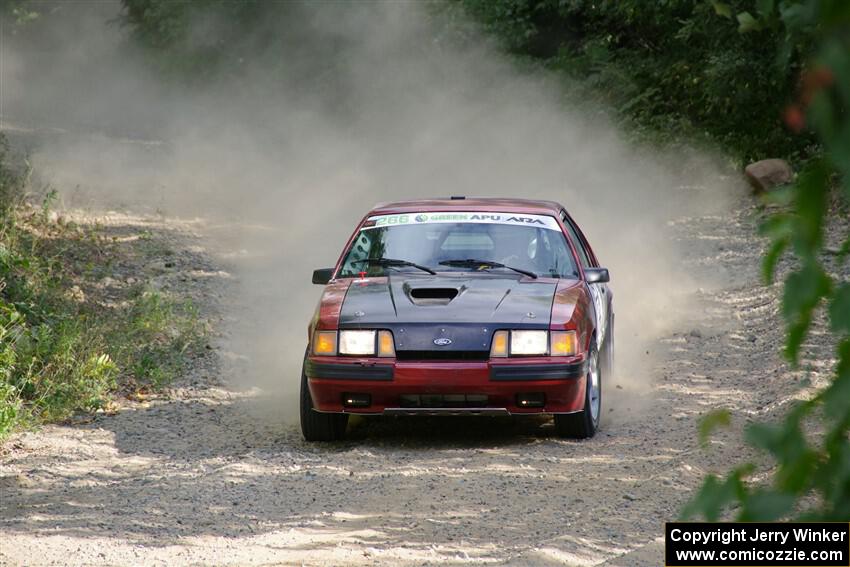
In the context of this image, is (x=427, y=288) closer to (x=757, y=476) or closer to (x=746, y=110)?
(x=757, y=476)

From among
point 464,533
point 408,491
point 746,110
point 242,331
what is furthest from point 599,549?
point 746,110

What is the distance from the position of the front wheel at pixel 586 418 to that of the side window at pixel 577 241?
1207 millimetres

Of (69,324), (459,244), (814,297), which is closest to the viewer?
(814,297)

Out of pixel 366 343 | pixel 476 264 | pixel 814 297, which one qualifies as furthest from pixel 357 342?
pixel 814 297

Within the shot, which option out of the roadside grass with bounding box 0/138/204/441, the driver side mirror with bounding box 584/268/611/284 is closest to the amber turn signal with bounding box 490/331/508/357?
the driver side mirror with bounding box 584/268/611/284

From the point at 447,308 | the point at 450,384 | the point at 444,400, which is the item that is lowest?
the point at 444,400

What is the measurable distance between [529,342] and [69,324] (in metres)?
4.69

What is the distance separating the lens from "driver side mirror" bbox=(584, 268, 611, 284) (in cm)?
828

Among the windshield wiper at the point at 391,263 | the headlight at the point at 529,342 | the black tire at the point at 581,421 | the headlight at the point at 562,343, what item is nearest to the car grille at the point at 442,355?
the headlight at the point at 529,342

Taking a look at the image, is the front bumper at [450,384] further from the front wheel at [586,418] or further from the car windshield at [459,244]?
the car windshield at [459,244]

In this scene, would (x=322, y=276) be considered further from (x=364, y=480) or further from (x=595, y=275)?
(x=364, y=480)

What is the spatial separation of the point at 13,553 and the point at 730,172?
54.6ft

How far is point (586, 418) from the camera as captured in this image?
7.69 m

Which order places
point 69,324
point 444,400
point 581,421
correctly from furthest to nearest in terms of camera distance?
point 69,324, point 581,421, point 444,400
